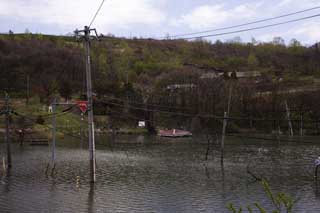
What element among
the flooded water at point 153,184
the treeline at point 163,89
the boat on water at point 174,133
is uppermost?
the treeline at point 163,89

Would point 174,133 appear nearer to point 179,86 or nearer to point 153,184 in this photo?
point 179,86

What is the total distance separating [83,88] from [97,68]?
89.0ft

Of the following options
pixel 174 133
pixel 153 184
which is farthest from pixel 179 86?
pixel 153 184

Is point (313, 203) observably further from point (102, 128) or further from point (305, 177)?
point (102, 128)

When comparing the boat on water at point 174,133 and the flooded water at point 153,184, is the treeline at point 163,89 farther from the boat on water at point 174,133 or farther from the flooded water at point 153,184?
the flooded water at point 153,184

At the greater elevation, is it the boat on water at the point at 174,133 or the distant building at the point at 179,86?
the distant building at the point at 179,86

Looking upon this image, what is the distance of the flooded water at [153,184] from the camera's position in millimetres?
21219

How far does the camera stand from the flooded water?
21.2m

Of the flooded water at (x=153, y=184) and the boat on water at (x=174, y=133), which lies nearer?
the flooded water at (x=153, y=184)

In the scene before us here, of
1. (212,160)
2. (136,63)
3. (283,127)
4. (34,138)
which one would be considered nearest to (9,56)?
(136,63)

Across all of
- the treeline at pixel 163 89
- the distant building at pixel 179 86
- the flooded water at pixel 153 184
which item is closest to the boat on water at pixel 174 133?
the treeline at pixel 163 89

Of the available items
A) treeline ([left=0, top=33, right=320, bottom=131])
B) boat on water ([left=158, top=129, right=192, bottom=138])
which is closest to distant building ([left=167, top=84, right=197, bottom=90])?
treeline ([left=0, top=33, right=320, bottom=131])

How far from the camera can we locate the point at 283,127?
8275cm

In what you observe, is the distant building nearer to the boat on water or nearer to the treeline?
the treeline
